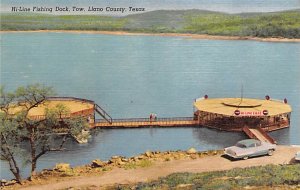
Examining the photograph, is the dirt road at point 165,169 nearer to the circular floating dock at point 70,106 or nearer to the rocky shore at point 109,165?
the rocky shore at point 109,165

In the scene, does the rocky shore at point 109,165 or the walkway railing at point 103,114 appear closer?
the rocky shore at point 109,165

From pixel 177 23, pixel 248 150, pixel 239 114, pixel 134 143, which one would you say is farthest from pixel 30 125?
pixel 239 114

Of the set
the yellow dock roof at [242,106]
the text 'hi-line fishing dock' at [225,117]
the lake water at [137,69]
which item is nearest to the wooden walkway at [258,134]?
the text 'hi-line fishing dock' at [225,117]

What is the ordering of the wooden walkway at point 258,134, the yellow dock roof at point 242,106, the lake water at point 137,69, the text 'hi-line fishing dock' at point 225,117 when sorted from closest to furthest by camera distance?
the lake water at point 137,69
the wooden walkway at point 258,134
the text 'hi-line fishing dock' at point 225,117
the yellow dock roof at point 242,106

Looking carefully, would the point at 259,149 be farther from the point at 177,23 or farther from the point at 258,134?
the point at 177,23

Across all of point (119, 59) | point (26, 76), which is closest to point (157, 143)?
point (119, 59)

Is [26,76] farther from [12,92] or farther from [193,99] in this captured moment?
[193,99]

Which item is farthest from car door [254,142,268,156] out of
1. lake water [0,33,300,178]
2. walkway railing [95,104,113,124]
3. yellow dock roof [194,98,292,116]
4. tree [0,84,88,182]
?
walkway railing [95,104,113,124]
